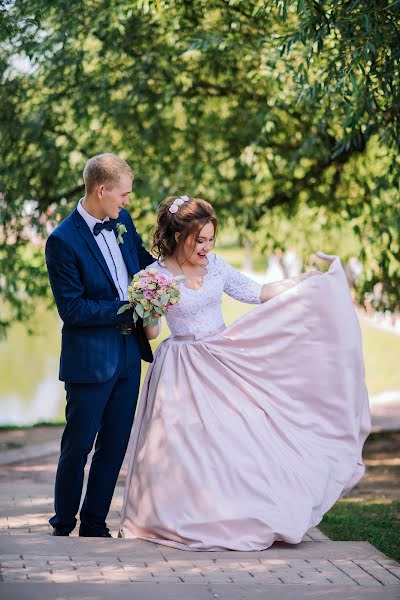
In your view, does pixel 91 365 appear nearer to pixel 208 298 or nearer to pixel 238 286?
pixel 208 298

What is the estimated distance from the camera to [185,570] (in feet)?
13.1

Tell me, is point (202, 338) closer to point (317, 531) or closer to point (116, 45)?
point (317, 531)

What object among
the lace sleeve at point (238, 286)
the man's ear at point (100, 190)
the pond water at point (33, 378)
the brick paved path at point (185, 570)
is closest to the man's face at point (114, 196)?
the man's ear at point (100, 190)

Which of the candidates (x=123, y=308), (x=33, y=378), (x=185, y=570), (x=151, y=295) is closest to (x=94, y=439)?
(x=123, y=308)

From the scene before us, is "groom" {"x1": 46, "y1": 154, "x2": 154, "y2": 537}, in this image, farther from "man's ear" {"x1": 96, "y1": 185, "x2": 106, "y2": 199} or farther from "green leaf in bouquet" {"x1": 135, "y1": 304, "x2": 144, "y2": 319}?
"green leaf in bouquet" {"x1": 135, "y1": 304, "x2": 144, "y2": 319}

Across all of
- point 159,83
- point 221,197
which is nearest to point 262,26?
point 159,83

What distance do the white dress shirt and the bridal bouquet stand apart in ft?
0.77

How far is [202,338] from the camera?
16.0ft

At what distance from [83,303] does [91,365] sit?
309mm

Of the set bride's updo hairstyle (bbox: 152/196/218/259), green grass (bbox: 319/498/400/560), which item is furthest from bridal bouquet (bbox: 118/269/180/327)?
Answer: green grass (bbox: 319/498/400/560)

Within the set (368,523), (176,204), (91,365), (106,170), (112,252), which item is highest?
(106,170)

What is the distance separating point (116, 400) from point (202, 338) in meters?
0.54

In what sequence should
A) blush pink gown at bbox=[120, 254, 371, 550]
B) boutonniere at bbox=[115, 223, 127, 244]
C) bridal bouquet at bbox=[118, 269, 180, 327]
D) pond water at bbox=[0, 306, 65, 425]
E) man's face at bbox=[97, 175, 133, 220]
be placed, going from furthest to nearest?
pond water at bbox=[0, 306, 65, 425] < boutonniere at bbox=[115, 223, 127, 244] < man's face at bbox=[97, 175, 133, 220] < blush pink gown at bbox=[120, 254, 371, 550] < bridal bouquet at bbox=[118, 269, 180, 327]

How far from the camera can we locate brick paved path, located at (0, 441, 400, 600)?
3.60m
